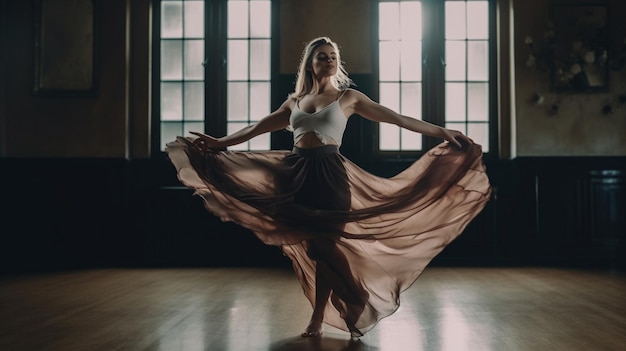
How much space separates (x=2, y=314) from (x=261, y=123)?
69.3 inches

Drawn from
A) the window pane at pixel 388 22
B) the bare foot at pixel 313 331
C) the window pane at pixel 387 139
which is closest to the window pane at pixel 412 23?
the window pane at pixel 388 22

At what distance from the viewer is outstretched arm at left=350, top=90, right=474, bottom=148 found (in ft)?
11.1

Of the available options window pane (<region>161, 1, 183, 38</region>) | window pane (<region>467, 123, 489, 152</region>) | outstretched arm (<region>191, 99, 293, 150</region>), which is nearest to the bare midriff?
outstretched arm (<region>191, 99, 293, 150</region>)

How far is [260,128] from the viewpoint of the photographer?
3555mm

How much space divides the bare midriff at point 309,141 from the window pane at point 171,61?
4000 millimetres

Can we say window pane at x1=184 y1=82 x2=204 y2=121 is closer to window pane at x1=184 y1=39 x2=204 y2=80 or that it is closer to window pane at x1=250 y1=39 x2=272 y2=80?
window pane at x1=184 y1=39 x2=204 y2=80

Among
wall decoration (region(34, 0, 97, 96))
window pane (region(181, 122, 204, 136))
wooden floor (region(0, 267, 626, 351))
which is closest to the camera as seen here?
wooden floor (region(0, 267, 626, 351))

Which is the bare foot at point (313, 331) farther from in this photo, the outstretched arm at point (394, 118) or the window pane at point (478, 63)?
the window pane at point (478, 63)

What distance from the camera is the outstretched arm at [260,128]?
352 cm

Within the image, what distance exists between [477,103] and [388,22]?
116 cm

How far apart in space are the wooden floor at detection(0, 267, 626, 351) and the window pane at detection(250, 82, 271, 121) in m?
1.75

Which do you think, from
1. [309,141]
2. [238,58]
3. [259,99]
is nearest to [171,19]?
Answer: [238,58]

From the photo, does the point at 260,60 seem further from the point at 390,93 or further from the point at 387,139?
the point at 387,139

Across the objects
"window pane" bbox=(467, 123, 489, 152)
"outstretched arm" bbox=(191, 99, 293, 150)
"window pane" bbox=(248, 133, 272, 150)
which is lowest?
"outstretched arm" bbox=(191, 99, 293, 150)
